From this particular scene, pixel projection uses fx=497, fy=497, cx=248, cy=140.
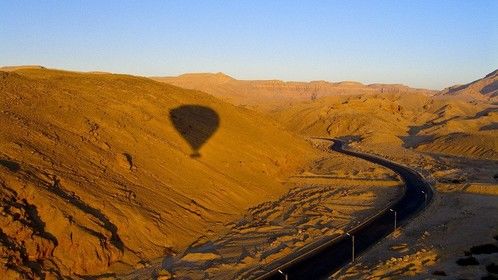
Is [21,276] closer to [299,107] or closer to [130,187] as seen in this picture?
[130,187]

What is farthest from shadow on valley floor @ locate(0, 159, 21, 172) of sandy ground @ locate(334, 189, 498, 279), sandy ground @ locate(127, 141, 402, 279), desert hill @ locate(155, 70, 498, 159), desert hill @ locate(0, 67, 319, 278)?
desert hill @ locate(155, 70, 498, 159)

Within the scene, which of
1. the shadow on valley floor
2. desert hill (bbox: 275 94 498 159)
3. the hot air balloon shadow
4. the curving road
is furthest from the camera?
desert hill (bbox: 275 94 498 159)

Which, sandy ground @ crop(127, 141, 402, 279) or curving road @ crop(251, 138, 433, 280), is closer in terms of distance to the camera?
curving road @ crop(251, 138, 433, 280)

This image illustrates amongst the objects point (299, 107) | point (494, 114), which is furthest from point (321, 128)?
point (494, 114)

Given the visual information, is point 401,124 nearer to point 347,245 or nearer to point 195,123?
point 195,123

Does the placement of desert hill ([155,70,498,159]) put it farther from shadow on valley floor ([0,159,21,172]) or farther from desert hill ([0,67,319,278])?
shadow on valley floor ([0,159,21,172])

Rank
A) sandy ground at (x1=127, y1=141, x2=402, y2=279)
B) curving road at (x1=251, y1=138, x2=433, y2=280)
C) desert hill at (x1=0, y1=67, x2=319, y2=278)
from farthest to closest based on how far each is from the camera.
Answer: sandy ground at (x1=127, y1=141, x2=402, y2=279) < curving road at (x1=251, y1=138, x2=433, y2=280) < desert hill at (x1=0, y1=67, x2=319, y2=278)
